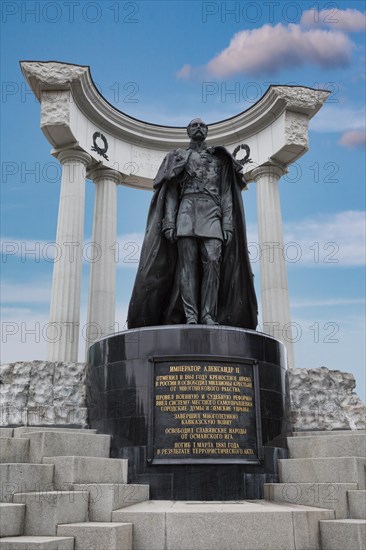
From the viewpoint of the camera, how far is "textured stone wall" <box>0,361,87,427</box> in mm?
14367

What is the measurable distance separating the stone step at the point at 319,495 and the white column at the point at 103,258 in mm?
14959

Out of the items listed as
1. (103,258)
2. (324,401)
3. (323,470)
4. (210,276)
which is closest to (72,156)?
(103,258)

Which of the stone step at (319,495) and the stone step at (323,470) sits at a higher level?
the stone step at (323,470)

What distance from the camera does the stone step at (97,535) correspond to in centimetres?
638

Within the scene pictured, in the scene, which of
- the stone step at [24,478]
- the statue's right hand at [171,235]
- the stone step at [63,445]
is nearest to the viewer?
the stone step at [24,478]

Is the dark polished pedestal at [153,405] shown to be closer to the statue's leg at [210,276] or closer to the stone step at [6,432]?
the statue's leg at [210,276]

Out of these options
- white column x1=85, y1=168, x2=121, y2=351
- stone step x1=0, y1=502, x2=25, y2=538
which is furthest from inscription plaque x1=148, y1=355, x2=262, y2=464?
white column x1=85, y1=168, x2=121, y2=351

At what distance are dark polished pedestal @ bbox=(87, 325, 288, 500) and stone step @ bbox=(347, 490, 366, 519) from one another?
162cm

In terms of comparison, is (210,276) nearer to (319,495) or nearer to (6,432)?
(319,495)

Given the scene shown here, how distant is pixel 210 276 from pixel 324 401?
20.3 ft

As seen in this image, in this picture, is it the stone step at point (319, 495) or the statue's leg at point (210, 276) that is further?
the statue's leg at point (210, 276)

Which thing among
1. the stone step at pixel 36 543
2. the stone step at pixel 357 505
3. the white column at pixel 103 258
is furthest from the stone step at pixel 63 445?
the white column at pixel 103 258

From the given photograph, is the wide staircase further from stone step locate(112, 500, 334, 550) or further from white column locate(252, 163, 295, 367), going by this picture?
white column locate(252, 163, 295, 367)

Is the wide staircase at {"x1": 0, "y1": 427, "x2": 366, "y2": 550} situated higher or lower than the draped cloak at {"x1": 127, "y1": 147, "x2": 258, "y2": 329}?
lower
